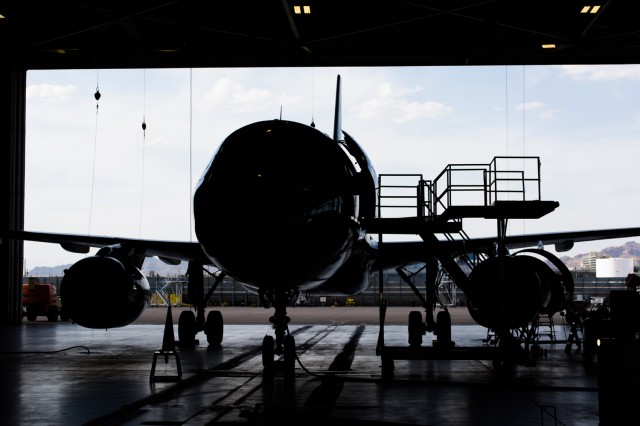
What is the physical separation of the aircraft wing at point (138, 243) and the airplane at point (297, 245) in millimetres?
35

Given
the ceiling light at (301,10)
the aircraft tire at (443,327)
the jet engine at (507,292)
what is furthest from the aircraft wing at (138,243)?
the ceiling light at (301,10)

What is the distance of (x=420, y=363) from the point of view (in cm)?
1483

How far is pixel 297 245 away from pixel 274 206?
2.21 feet

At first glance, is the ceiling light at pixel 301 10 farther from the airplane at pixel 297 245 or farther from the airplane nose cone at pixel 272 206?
the airplane nose cone at pixel 272 206

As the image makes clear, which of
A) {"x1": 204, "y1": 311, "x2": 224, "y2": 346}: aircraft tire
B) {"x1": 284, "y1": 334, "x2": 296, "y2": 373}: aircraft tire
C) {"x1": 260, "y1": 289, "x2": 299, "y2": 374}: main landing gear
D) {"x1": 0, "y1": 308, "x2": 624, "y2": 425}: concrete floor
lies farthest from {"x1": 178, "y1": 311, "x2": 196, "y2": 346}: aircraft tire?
{"x1": 284, "y1": 334, "x2": 296, "y2": 373}: aircraft tire

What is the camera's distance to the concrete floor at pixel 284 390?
808cm

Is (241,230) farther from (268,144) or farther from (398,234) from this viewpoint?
(398,234)

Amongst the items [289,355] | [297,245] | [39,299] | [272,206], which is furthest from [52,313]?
[272,206]

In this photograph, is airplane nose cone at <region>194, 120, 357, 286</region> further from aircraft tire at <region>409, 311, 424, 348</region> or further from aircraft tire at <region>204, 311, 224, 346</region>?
aircraft tire at <region>204, 311, 224, 346</region>

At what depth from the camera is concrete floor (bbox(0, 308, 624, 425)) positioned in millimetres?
8078

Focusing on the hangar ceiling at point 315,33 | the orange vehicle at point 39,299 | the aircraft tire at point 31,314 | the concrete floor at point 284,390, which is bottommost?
the aircraft tire at point 31,314

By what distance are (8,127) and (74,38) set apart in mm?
5502

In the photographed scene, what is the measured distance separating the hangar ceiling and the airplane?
383 inches

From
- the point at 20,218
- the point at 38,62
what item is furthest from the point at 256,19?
the point at 20,218
